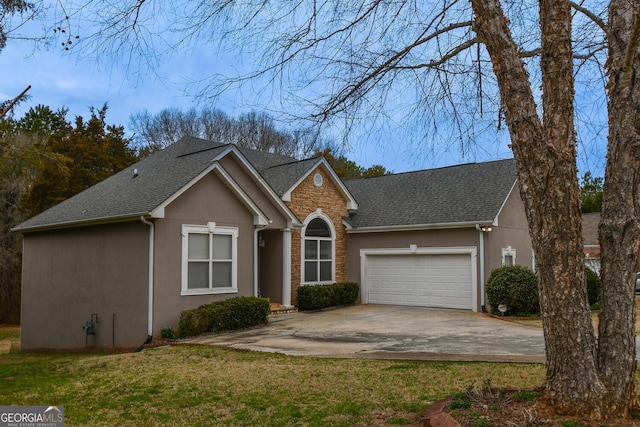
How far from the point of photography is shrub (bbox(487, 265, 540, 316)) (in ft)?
52.4

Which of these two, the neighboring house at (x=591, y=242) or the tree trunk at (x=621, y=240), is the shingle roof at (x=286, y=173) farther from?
the neighboring house at (x=591, y=242)

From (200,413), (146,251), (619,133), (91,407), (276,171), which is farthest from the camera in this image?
(276,171)

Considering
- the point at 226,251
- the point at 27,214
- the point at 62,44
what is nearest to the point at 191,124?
the point at 27,214

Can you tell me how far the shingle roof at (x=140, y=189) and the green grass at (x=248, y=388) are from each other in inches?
192

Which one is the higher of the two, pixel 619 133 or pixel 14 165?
pixel 14 165

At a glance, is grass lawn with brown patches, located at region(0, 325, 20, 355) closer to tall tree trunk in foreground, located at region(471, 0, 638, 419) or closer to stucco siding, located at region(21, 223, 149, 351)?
stucco siding, located at region(21, 223, 149, 351)

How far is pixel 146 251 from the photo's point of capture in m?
13.1

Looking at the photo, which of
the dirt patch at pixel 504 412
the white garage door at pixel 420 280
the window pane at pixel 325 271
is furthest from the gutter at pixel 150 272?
the white garage door at pixel 420 280

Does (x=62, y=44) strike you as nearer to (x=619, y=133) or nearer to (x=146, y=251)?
(x=619, y=133)

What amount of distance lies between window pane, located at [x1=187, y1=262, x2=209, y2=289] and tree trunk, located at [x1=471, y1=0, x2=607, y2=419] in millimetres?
10365

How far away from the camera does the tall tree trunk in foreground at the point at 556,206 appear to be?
4.68 metres

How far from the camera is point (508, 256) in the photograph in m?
18.8

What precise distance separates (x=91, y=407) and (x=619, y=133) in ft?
21.0

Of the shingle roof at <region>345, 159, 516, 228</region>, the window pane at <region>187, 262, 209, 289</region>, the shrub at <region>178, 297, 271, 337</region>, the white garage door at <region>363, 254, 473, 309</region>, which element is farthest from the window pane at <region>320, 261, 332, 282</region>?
the window pane at <region>187, 262, 209, 289</region>
